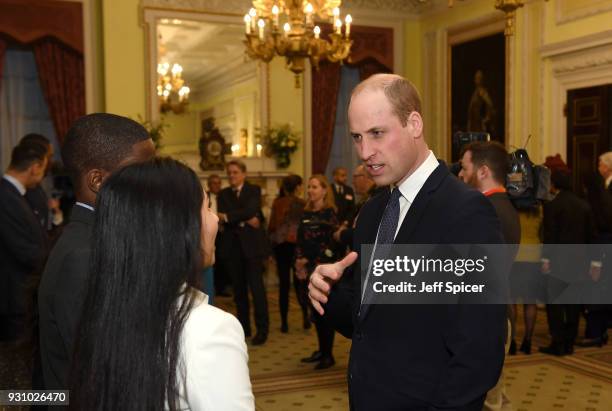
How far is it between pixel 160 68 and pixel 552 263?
691 centimetres

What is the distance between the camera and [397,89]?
6.35 ft

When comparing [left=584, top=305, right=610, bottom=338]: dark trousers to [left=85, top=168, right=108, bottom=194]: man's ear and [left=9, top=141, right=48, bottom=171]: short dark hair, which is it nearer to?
[left=9, top=141, right=48, bottom=171]: short dark hair

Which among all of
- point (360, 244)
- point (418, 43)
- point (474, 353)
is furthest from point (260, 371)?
point (418, 43)

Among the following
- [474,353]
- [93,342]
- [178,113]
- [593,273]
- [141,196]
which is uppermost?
[178,113]

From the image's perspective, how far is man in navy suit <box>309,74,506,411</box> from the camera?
5.85 feet

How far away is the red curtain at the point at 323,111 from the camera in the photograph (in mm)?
11250

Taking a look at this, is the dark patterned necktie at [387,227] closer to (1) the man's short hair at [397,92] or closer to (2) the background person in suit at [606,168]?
(1) the man's short hair at [397,92]

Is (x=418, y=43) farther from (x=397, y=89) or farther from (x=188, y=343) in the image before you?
(x=188, y=343)

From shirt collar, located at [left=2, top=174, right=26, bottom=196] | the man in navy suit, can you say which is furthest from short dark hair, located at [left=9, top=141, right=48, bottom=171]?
the man in navy suit

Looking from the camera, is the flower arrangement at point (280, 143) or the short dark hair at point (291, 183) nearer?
the short dark hair at point (291, 183)

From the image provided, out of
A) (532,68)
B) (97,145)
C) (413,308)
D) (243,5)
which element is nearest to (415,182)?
(413,308)

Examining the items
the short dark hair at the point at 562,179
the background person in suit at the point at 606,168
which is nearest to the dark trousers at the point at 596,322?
the short dark hair at the point at 562,179

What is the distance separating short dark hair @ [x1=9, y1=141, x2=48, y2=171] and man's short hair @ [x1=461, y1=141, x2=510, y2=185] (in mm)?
3220

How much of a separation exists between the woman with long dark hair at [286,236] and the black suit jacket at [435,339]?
4702mm
